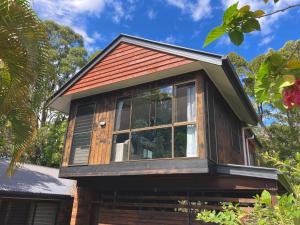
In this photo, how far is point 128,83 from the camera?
333 inches

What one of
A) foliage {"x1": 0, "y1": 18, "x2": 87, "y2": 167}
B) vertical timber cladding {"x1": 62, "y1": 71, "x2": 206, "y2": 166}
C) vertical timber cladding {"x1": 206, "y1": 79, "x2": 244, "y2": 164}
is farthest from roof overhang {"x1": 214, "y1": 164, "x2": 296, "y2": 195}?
foliage {"x1": 0, "y1": 18, "x2": 87, "y2": 167}

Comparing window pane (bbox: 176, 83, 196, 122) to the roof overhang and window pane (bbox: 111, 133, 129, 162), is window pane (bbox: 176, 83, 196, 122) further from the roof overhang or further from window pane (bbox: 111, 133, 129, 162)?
window pane (bbox: 111, 133, 129, 162)

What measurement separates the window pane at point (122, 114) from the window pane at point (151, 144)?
0.55 m

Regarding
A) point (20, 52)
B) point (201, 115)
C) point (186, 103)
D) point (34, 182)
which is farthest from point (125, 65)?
point (34, 182)

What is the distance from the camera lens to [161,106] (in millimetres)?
7727

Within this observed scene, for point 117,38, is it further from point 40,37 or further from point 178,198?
point 178,198

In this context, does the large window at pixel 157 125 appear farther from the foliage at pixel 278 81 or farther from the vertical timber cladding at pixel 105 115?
the foliage at pixel 278 81

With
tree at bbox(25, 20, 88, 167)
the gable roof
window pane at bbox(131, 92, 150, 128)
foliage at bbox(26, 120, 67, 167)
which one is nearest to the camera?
the gable roof

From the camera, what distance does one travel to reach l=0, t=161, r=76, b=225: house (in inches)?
402

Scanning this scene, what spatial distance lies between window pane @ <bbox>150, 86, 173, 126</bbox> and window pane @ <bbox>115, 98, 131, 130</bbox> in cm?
93

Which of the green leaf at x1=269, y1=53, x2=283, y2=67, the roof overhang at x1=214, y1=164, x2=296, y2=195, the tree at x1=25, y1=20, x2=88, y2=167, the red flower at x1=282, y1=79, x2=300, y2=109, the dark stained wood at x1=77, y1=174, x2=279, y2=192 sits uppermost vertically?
the tree at x1=25, y1=20, x2=88, y2=167

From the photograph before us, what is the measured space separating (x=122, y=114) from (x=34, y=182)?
5.92 meters

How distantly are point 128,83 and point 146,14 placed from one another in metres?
7.91

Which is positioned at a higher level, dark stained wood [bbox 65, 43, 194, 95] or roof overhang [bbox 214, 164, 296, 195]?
dark stained wood [bbox 65, 43, 194, 95]
